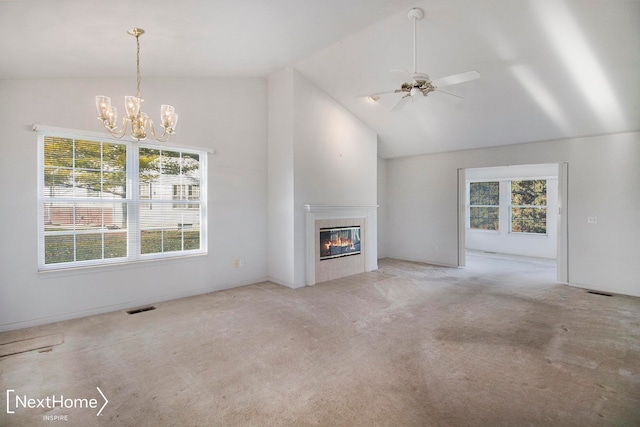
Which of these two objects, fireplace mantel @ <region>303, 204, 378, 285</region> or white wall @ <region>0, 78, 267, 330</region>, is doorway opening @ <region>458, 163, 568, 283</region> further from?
white wall @ <region>0, 78, 267, 330</region>

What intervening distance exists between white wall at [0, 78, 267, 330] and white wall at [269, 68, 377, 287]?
0.30 meters

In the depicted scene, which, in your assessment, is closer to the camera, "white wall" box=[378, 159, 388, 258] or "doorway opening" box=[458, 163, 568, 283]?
"white wall" box=[378, 159, 388, 258]

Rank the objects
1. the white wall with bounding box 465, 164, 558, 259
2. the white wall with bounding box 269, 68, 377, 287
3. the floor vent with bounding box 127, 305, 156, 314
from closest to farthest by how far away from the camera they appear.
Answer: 1. the floor vent with bounding box 127, 305, 156, 314
2. the white wall with bounding box 269, 68, 377, 287
3. the white wall with bounding box 465, 164, 558, 259

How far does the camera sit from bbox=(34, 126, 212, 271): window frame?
3.52 m

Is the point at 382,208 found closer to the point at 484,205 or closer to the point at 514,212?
the point at 484,205

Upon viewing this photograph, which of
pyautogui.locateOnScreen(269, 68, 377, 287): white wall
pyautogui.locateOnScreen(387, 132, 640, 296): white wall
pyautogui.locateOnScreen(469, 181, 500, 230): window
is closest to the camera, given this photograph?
pyautogui.locateOnScreen(387, 132, 640, 296): white wall

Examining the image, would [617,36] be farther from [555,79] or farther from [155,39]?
[155,39]

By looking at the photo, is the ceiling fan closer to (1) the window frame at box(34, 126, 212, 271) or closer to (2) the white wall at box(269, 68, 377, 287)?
(2) the white wall at box(269, 68, 377, 287)

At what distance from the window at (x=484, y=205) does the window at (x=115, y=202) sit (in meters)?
7.87

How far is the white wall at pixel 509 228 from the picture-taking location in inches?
313

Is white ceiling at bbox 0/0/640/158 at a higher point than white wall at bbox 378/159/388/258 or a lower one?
higher

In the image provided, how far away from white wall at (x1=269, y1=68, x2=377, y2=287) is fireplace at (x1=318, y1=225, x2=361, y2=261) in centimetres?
47

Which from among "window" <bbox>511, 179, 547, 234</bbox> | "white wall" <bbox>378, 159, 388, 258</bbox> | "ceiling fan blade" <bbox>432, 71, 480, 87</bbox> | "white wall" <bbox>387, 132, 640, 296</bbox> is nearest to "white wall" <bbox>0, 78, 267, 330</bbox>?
"ceiling fan blade" <bbox>432, 71, 480, 87</bbox>

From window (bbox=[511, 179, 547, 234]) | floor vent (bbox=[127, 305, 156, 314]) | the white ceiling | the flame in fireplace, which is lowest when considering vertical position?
floor vent (bbox=[127, 305, 156, 314])
